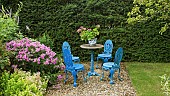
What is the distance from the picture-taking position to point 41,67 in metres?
6.43

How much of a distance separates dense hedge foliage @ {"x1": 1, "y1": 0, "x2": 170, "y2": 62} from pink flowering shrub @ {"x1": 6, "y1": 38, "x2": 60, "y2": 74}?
291 cm

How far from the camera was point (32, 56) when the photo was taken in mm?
6395

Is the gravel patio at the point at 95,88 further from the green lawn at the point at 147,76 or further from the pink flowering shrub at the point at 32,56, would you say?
the pink flowering shrub at the point at 32,56

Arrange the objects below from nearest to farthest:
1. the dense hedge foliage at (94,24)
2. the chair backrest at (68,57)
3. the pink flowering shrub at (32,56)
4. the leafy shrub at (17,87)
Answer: the leafy shrub at (17,87) → the pink flowering shrub at (32,56) → the chair backrest at (68,57) → the dense hedge foliage at (94,24)

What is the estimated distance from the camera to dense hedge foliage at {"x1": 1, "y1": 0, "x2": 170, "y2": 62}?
9344 mm

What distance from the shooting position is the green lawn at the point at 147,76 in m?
6.35

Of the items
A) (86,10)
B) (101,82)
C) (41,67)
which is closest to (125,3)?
(86,10)

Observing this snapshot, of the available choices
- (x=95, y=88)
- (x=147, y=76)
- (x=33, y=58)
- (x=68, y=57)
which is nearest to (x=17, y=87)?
(x=33, y=58)

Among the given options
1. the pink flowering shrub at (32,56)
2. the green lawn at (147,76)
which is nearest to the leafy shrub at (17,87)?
the pink flowering shrub at (32,56)

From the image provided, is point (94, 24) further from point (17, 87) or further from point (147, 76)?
point (17, 87)

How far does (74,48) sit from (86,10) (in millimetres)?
1367

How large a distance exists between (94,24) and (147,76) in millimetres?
2821

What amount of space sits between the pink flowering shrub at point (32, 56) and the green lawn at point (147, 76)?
7.07 ft

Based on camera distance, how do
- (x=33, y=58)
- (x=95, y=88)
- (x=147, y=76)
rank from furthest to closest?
(x=147, y=76) < (x=95, y=88) < (x=33, y=58)
